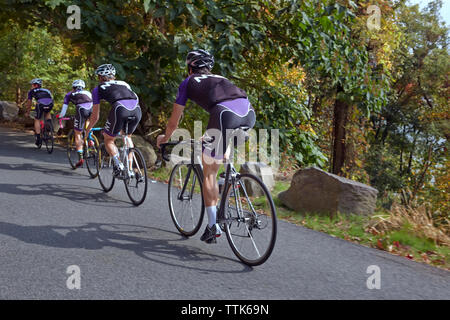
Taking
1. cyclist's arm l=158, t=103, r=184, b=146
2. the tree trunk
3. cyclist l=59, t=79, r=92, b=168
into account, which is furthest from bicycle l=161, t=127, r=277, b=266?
the tree trunk

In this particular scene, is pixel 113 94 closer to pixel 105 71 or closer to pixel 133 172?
pixel 105 71

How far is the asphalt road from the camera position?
388 cm

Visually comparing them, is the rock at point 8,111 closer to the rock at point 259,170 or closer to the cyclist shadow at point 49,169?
the cyclist shadow at point 49,169

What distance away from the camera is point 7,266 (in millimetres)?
4191

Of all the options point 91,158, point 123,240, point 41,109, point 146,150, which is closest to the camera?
point 123,240

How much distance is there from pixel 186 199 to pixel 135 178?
1.69 meters

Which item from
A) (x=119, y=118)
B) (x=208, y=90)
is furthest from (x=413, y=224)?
(x=119, y=118)

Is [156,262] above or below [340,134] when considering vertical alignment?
below

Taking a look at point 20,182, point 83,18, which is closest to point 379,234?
point 20,182

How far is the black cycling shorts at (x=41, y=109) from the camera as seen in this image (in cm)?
1270

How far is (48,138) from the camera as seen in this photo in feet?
41.5

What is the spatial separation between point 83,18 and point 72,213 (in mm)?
4478

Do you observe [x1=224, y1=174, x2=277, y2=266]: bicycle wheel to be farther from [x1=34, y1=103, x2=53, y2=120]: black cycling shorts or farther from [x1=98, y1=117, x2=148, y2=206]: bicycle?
[x1=34, y1=103, x2=53, y2=120]: black cycling shorts
